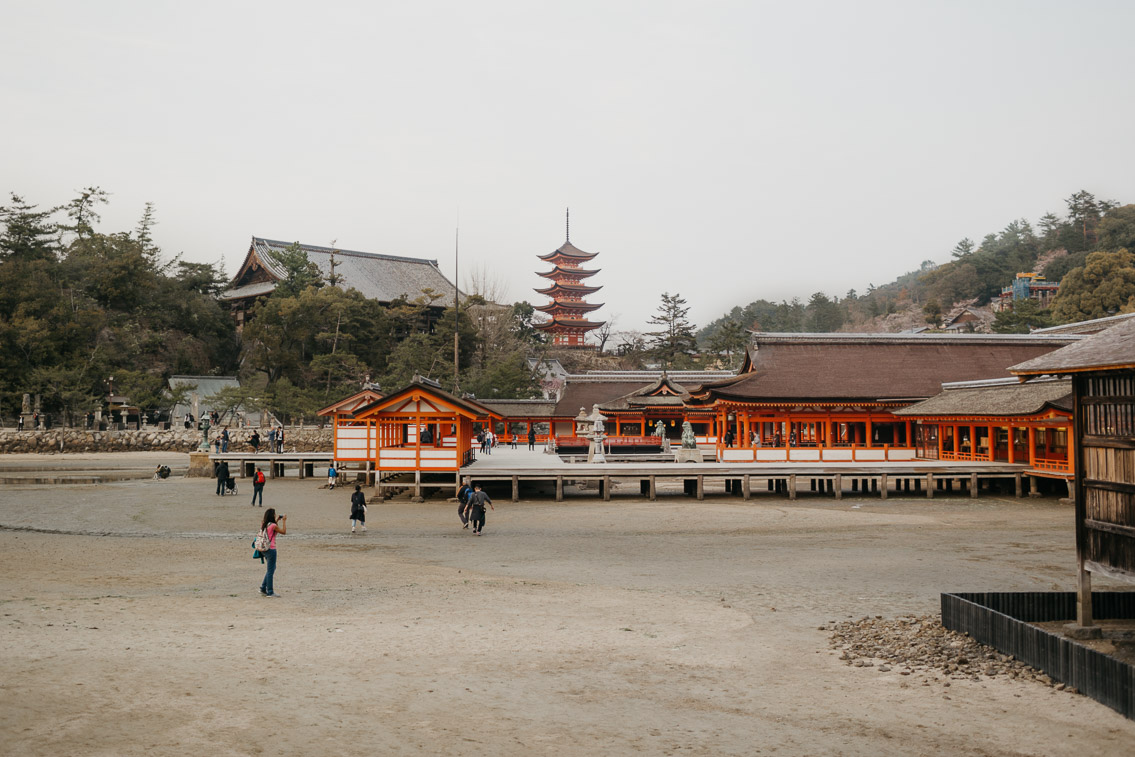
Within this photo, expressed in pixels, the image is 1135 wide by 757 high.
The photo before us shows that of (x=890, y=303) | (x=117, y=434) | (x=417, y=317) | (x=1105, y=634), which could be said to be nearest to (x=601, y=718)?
(x=1105, y=634)

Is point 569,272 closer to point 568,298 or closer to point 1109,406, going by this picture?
point 568,298

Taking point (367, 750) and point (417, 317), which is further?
point (417, 317)

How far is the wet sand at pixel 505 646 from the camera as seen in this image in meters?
7.19

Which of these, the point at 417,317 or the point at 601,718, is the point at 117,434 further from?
the point at 601,718

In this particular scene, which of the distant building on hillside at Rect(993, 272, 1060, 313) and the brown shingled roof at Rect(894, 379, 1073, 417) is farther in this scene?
the distant building on hillside at Rect(993, 272, 1060, 313)

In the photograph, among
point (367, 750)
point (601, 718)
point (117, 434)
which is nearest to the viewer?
point (367, 750)

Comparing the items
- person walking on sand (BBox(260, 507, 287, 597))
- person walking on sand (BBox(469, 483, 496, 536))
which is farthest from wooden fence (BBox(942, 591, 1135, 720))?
person walking on sand (BBox(469, 483, 496, 536))

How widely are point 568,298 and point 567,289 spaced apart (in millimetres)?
958

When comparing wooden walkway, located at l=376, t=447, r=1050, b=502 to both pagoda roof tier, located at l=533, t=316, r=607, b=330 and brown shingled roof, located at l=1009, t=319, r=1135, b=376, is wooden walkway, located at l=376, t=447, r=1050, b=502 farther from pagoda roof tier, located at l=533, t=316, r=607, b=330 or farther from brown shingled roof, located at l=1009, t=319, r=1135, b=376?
pagoda roof tier, located at l=533, t=316, r=607, b=330

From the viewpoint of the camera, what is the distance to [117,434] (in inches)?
2021

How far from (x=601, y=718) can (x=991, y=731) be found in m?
3.42

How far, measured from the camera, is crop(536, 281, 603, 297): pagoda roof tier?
82188 mm

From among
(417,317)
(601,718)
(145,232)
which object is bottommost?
(601,718)

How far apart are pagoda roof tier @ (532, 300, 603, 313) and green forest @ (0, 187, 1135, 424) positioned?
8744 millimetres
